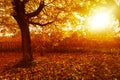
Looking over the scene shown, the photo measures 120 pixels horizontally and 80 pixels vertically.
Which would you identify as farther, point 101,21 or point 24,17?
point 101,21

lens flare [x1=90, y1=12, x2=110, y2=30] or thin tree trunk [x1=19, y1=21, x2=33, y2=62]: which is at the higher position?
lens flare [x1=90, y1=12, x2=110, y2=30]

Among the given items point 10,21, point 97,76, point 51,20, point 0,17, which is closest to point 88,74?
point 97,76

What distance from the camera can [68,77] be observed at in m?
12.7

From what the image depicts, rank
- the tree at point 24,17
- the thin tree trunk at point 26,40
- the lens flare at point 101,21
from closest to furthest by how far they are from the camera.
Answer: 1. the tree at point 24,17
2. the thin tree trunk at point 26,40
3. the lens flare at point 101,21

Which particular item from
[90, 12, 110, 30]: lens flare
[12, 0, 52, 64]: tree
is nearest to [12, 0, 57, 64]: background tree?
[12, 0, 52, 64]: tree

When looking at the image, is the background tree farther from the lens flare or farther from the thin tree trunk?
the lens flare

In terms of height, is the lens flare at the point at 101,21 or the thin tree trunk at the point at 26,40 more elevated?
the lens flare at the point at 101,21

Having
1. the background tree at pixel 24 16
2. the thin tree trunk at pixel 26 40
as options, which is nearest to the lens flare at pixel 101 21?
the background tree at pixel 24 16

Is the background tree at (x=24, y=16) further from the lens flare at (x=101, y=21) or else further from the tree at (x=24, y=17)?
the lens flare at (x=101, y=21)

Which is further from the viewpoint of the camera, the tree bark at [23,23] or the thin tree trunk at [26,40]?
→ the thin tree trunk at [26,40]

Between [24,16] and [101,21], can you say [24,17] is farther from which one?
[101,21]

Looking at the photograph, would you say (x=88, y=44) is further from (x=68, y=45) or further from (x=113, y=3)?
(x=113, y=3)

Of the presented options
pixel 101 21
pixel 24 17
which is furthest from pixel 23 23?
pixel 101 21

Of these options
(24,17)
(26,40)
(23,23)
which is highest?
(24,17)
